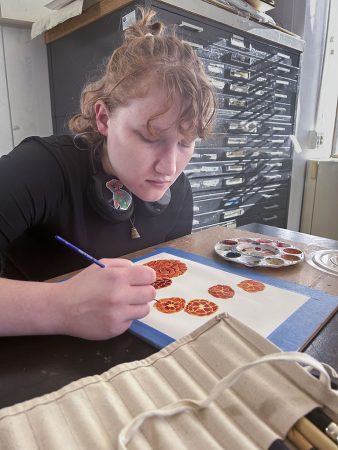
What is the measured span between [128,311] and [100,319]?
1.4 inches

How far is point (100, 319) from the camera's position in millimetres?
410

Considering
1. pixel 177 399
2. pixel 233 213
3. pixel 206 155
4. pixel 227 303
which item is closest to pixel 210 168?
pixel 206 155

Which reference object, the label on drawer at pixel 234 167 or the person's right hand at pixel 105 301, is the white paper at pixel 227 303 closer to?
the person's right hand at pixel 105 301

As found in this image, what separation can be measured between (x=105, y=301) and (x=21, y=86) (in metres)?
1.59

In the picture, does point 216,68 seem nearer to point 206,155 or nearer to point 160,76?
point 206,155

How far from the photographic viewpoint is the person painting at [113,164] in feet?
2.21

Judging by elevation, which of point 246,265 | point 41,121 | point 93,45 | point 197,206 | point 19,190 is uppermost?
point 93,45

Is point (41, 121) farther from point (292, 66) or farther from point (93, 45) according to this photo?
point (292, 66)

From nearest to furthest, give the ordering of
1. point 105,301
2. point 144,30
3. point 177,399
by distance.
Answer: point 177,399
point 105,301
point 144,30

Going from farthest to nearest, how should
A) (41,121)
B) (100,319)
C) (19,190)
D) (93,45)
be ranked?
(41,121), (93,45), (19,190), (100,319)

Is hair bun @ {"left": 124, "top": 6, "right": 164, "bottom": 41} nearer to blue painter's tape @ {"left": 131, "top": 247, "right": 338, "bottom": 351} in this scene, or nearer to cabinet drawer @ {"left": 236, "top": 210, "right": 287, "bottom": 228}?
blue painter's tape @ {"left": 131, "top": 247, "right": 338, "bottom": 351}

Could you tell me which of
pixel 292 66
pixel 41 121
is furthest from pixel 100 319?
pixel 292 66

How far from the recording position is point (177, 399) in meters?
0.30

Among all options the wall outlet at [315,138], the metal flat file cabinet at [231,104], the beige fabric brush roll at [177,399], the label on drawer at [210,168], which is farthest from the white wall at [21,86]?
the wall outlet at [315,138]
